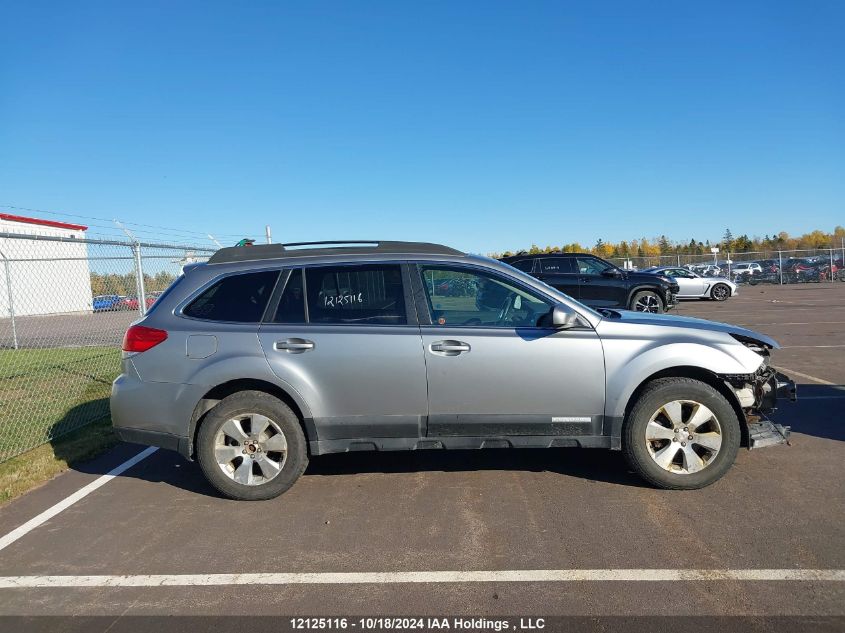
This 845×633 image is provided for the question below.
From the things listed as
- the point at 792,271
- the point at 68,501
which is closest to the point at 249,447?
the point at 68,501

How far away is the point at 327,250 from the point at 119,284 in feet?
22.4

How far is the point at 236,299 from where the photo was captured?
15.4ft

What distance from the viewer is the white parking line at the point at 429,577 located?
3301 millimetres

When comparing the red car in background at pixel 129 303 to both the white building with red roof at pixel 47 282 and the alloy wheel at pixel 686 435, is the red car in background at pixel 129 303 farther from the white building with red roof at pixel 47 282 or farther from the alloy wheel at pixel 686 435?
the alloy wheel at pixel 686 435

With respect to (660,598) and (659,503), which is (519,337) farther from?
(660,598)

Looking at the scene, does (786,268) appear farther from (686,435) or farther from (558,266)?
(686,435)

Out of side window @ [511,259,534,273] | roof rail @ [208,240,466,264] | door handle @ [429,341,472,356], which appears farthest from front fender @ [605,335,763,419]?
side window @ [511,259,534,273]

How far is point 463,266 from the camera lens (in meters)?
4.76

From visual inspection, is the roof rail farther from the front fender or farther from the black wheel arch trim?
the black wheel arch trim

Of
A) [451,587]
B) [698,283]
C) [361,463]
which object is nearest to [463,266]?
[361,463]

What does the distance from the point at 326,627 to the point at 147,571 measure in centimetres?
128

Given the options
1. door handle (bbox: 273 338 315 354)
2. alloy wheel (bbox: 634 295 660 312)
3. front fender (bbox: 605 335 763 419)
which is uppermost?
door handle (bbox: 273 338 315 354)

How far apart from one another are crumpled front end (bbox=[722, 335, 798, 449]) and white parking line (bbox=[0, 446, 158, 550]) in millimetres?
4990

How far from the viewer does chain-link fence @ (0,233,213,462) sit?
7.25m
